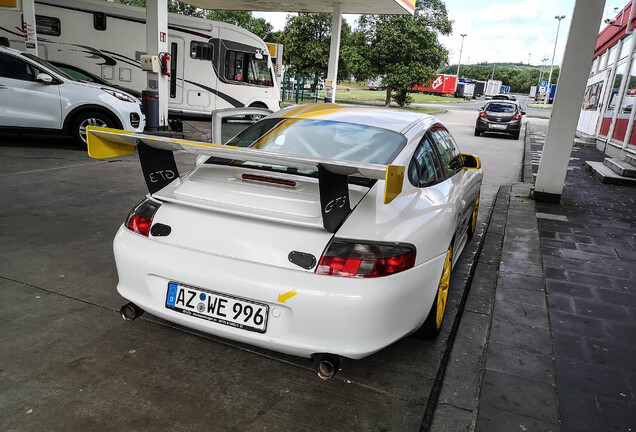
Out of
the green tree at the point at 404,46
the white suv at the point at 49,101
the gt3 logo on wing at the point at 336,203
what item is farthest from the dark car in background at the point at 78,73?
the green tree at the point at 404,46

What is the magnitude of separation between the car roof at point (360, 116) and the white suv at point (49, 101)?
6866 millimetres

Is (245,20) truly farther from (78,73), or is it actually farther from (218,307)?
(218,307)

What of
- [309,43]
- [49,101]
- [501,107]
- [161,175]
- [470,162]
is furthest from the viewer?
[309,43]

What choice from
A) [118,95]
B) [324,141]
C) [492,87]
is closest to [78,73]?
[118,95]

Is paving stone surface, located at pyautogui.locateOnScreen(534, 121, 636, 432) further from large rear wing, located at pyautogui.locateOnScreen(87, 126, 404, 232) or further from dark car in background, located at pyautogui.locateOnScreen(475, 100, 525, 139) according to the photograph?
dark car in background, located at pyautogui.locateOnScreen(475, 100, 525, 139)

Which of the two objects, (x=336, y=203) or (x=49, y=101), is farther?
(x=49, y=101)

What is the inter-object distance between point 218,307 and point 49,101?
27.0ft

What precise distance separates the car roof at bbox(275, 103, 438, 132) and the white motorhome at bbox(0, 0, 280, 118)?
38.0 ft

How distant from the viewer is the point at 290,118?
139 inches

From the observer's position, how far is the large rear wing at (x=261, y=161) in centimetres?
208

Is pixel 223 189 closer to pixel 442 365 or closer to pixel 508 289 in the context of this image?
pixel 442 365

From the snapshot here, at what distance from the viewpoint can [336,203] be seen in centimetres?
234

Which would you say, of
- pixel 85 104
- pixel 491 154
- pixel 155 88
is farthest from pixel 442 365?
pixel 491 154

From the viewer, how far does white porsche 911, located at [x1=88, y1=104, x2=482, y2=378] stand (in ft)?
7.29
